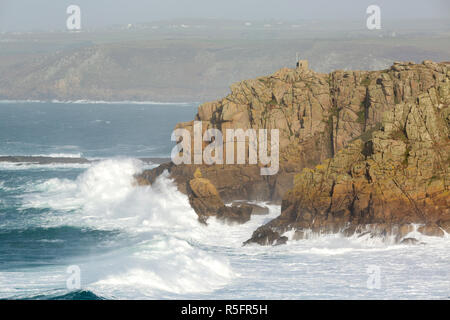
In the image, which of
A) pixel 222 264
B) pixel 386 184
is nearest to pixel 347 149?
pixel 386 184

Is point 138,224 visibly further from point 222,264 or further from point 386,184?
point 386,184

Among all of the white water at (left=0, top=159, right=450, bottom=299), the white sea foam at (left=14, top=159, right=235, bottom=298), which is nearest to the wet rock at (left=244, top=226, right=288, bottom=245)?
the white water at (left=0, top=159, right=450, bottom=299)

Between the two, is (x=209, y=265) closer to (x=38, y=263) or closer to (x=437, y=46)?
(x=38, y=263)

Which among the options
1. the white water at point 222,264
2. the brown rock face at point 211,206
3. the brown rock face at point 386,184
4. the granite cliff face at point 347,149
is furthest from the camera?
the brown rock face at point 211,206

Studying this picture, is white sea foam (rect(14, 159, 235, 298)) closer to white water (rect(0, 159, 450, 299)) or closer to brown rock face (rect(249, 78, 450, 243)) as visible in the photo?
white water (rect(0, 159, 450, 299))

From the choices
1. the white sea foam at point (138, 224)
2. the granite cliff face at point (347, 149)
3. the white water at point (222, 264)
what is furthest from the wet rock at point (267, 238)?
the white sea foam at point (138, 224)

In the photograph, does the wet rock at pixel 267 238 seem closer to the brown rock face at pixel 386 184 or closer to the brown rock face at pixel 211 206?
the brown rock face at pixel 386 184
